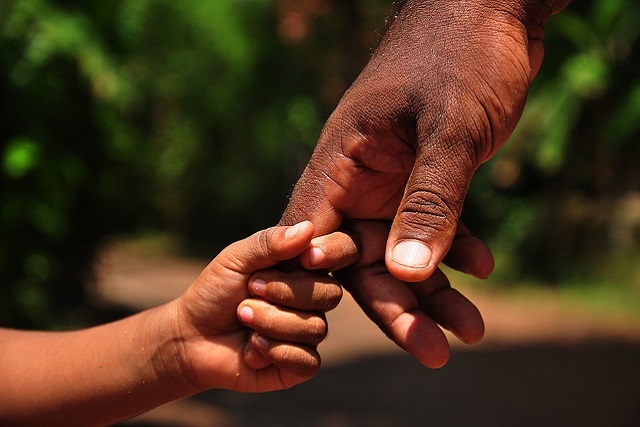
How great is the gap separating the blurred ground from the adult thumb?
4223mm

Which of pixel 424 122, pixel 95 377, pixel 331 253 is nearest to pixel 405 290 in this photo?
pixel 331 253

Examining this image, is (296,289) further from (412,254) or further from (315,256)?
(412,254)

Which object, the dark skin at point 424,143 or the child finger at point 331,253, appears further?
the child finger at point 331,253

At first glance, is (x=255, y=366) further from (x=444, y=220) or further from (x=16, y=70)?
(x=16, y=70)

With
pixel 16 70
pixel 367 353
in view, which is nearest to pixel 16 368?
pixel 16 70

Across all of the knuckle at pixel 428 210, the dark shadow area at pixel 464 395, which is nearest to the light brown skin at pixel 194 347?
the knuckle at pixel 428 210

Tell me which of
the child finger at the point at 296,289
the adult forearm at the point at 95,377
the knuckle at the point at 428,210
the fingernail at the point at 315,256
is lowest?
the adult forearm at the point at 95,377

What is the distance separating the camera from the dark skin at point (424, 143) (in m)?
1.66

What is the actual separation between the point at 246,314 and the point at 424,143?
582mm

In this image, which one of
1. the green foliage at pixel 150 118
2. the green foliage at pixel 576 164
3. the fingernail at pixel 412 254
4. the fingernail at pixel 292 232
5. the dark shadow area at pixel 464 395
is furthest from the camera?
the dark shadow area at pixel 464 395

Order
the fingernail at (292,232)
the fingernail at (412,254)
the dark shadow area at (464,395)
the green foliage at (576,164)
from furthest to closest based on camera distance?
the dark shadow area at (464,395) < the green foliage at (576,164) < the fingernail at (292,232) < the fingernail at (412,254)

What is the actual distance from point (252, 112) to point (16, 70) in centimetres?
895

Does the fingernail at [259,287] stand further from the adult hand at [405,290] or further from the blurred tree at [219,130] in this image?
the blurred tree at [219,130]

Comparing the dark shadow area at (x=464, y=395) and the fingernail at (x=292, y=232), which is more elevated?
the dark shadow area at (x=464, y=395)
